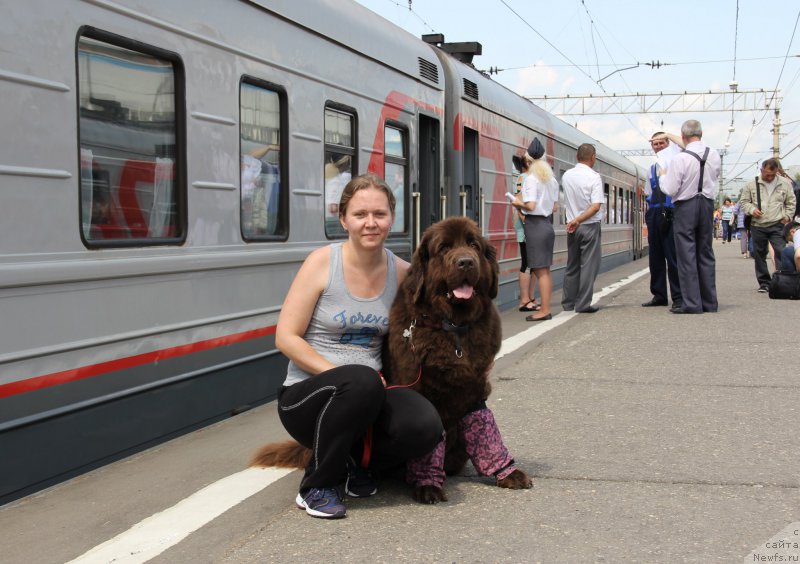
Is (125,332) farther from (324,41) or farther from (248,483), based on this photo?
(324,41)

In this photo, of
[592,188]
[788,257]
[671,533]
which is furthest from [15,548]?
[788,257]

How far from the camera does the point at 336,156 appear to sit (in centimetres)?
776

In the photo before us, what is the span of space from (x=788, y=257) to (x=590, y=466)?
9713 mm

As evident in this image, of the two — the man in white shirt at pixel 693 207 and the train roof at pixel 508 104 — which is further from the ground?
the train roof at pixel 508 104

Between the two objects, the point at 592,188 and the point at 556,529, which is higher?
the point at 592,188

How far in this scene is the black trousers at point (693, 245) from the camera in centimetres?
1119

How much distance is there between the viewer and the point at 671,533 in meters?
3.75

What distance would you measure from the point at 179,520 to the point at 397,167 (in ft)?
18.9

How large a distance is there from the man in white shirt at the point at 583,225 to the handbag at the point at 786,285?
109 inches

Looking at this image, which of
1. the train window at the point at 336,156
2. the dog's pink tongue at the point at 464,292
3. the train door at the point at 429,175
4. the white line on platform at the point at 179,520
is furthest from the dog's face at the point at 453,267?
the train door at the point at 429,175

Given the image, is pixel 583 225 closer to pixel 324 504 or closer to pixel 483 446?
pixel 483 446

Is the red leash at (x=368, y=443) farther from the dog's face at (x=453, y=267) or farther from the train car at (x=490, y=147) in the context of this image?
the train car at (x=490, y=147)

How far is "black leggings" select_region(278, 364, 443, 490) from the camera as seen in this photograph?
387 centimetres

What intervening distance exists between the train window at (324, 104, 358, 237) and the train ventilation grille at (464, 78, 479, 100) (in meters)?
3.90
